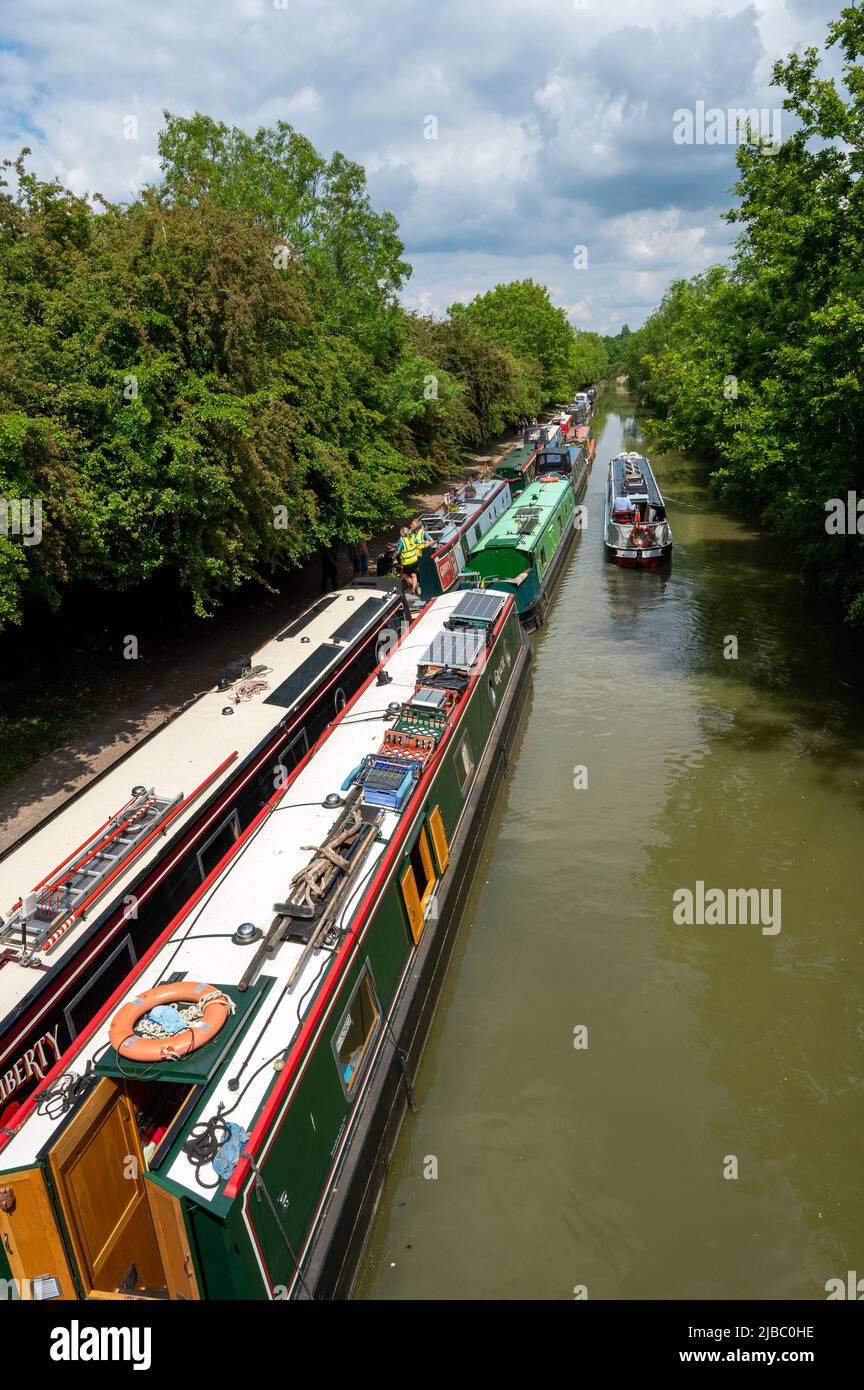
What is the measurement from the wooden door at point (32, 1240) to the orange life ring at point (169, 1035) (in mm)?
996

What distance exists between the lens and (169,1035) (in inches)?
236

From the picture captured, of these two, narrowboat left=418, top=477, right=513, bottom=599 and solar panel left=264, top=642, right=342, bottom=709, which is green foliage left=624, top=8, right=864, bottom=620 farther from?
solar panel left=264, top=642, right=342, bottom=709

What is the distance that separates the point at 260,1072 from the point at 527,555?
17474 millimetres

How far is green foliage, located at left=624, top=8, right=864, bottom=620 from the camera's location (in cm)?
1416

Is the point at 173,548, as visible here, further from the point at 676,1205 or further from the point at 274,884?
the point at 676,1205

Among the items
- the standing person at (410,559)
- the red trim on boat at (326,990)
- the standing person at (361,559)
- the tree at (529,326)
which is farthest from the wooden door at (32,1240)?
the tree at (529,326)

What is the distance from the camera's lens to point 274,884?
27.0 ft

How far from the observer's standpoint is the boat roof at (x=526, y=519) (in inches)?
883

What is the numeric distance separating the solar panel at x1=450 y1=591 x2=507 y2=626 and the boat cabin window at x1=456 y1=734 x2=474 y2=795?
356cm

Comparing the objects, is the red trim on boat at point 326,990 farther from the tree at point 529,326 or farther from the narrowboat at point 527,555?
the tree at point 529,326

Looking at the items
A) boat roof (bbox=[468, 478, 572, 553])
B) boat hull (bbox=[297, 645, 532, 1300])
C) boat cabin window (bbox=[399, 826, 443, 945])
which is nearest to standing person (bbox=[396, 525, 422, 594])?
boat roof (bbox=[468, 478, 572, 553])

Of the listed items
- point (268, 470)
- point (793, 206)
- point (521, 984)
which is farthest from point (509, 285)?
point (521, 984)

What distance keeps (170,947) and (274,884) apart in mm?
1223

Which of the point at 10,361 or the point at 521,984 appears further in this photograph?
the point at 10,361
